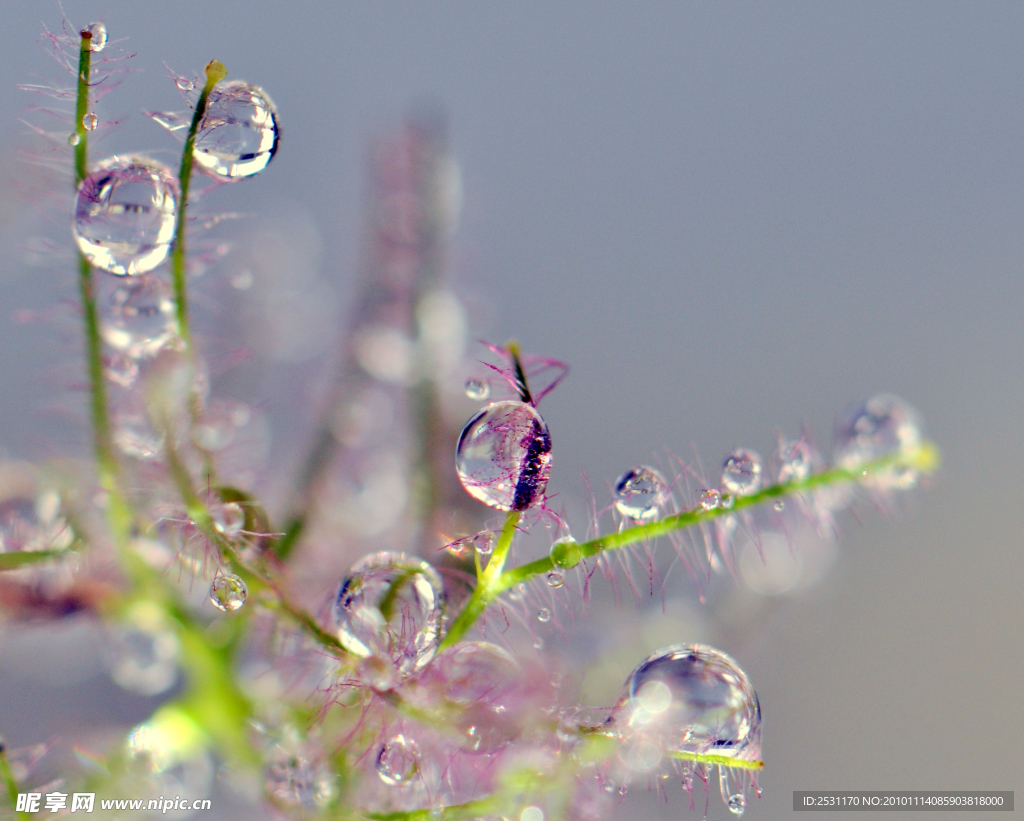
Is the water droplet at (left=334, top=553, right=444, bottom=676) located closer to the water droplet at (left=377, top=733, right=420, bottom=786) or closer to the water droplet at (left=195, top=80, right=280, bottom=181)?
the water droplet at (left=377, top=733, right=420, bottom=786)

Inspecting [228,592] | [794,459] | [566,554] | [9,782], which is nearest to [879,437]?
[794,459]

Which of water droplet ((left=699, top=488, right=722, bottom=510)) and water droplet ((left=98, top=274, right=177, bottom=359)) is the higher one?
water droplet ((left=98, top=274, right=177, bottom=359))

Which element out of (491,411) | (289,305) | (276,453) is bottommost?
(491,411)

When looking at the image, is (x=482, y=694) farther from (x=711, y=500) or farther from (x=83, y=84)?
(x=83, y=84)

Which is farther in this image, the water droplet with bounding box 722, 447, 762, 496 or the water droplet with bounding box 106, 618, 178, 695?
the water droplet with bounding box 106, 618, 178, 695

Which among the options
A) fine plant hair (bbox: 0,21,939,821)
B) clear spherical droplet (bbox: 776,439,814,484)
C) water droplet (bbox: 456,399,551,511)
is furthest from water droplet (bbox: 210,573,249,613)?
clear spherical droplet (bbox: 776,439,814,484)

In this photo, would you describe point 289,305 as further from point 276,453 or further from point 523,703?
point 523,703

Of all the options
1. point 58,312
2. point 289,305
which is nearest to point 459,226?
point 289,305
